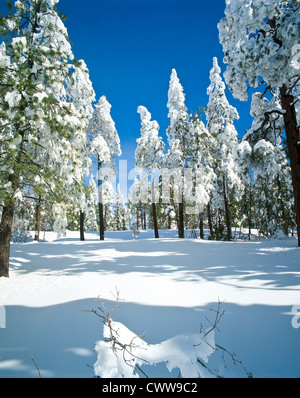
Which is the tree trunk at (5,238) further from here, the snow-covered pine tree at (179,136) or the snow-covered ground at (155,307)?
the snow-covered pine tree at (179,136)

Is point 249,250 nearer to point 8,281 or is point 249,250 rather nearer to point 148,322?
point 148,322

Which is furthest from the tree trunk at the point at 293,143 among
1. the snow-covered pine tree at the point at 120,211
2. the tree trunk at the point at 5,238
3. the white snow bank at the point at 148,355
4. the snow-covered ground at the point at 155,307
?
the snow-covered pine tree at the point at 120,211

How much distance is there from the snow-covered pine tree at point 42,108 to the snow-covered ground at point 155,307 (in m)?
2.24

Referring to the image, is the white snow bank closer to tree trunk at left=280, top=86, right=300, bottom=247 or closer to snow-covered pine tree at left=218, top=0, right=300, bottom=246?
snow-covered pine tree at left=218, top=0, right=300, bottom=246

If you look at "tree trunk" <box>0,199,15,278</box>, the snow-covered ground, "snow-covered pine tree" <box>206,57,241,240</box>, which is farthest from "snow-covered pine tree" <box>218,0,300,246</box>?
"snow-covered pine tree" <box>206,57,241,240</box>

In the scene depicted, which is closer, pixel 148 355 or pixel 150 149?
pixel 148 355

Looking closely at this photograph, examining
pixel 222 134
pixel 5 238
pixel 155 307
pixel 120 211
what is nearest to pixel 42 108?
pixel 5 238

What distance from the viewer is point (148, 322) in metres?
3.66

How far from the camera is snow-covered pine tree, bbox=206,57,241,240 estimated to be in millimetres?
16172

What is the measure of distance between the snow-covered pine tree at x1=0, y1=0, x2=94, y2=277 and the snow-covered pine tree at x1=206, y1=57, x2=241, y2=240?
1214 cm

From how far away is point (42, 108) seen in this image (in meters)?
5.75

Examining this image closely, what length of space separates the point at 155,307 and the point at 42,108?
239 inches

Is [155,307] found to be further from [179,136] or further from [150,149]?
[150,149]
